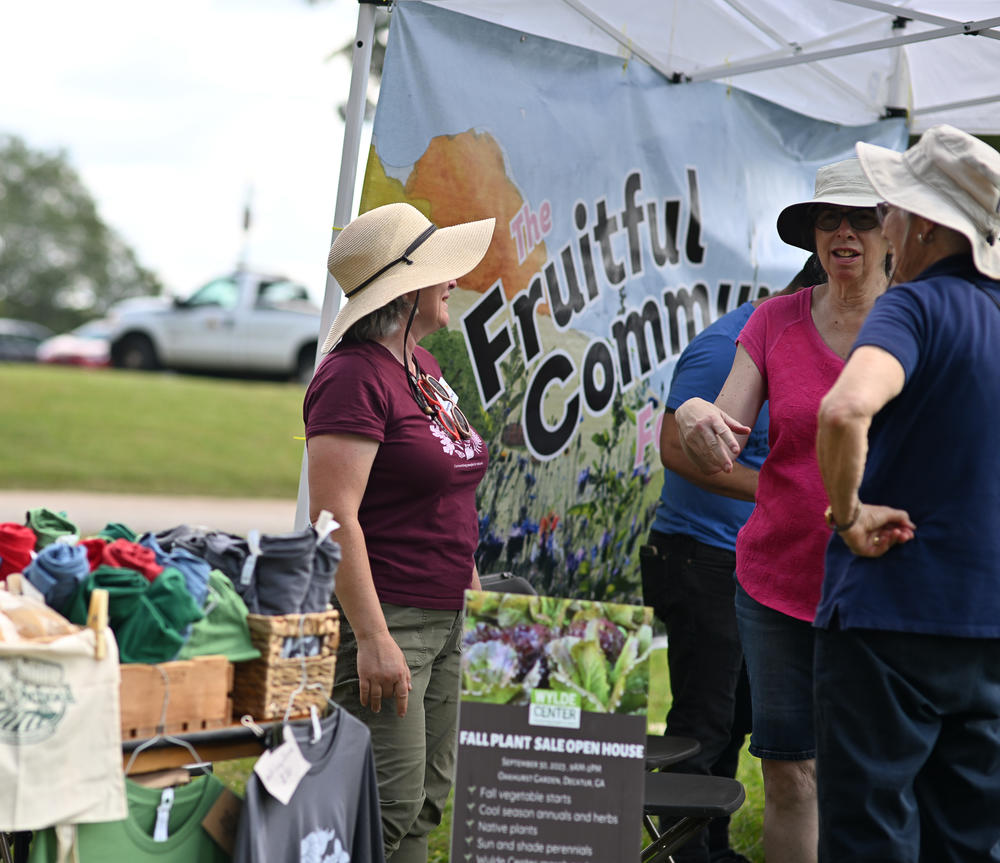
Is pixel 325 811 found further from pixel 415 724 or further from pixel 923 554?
pixel 923 554

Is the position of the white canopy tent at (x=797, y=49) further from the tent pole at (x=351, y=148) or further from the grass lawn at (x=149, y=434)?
the grass lawn at (x=149, y=434)

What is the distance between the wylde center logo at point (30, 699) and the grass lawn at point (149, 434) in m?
13.8

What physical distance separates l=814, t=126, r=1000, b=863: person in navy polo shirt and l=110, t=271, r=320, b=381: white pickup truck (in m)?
17.7

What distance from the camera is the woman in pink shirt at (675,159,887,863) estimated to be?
2414 mm

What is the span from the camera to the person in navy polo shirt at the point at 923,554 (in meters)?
1.87

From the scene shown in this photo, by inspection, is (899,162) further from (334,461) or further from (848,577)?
(334,461)

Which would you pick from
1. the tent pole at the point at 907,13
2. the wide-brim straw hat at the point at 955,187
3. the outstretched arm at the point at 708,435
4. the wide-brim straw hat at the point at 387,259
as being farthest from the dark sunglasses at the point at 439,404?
the tent pole at the point at 907,13

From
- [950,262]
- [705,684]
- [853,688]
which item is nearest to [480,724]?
[853,688]

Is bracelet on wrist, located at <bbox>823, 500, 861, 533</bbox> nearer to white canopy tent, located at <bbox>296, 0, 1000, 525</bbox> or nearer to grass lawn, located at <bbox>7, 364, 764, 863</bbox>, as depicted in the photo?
white canopy tent, located at <bbox>296, 0, 1000, 525</bbox>

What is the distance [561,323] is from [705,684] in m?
1.36

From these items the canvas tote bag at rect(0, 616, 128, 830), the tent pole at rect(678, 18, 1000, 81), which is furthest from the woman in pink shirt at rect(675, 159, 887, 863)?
the tent pole at rect(678, 18, 1000, 81)

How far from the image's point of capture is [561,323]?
3.94 metres

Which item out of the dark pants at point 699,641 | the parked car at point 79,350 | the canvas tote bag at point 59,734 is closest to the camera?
the canvas tote bag at point 59,734

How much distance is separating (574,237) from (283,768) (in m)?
2.45
